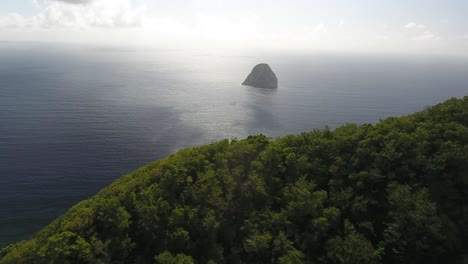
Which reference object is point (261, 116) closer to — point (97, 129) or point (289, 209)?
point (97, 129)

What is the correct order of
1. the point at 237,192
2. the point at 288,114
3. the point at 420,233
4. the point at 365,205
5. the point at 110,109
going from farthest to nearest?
the point at 288,114 < the point at 110,109 < the point at 237,192 < the point at 365,205 < the point at 420,233

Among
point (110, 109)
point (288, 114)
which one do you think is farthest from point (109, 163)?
point (288, 114)

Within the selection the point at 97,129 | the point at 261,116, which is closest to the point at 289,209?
the point at 97,129

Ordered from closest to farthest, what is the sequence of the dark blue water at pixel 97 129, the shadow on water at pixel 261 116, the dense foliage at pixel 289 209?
the dense foliage at pixel 289 209
the dark blue water at pixel 97 129
the shadow on water at pixel 261 116

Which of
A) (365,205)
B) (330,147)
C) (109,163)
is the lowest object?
(109,163)

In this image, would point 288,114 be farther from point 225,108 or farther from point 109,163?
point 109,163

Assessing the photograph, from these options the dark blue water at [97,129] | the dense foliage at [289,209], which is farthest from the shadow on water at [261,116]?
the dense foliage at [289,209]

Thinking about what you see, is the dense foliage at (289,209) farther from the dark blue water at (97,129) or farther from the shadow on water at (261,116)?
the shadow on water at (261,116)

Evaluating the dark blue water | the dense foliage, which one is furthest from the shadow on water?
the dense foliage
